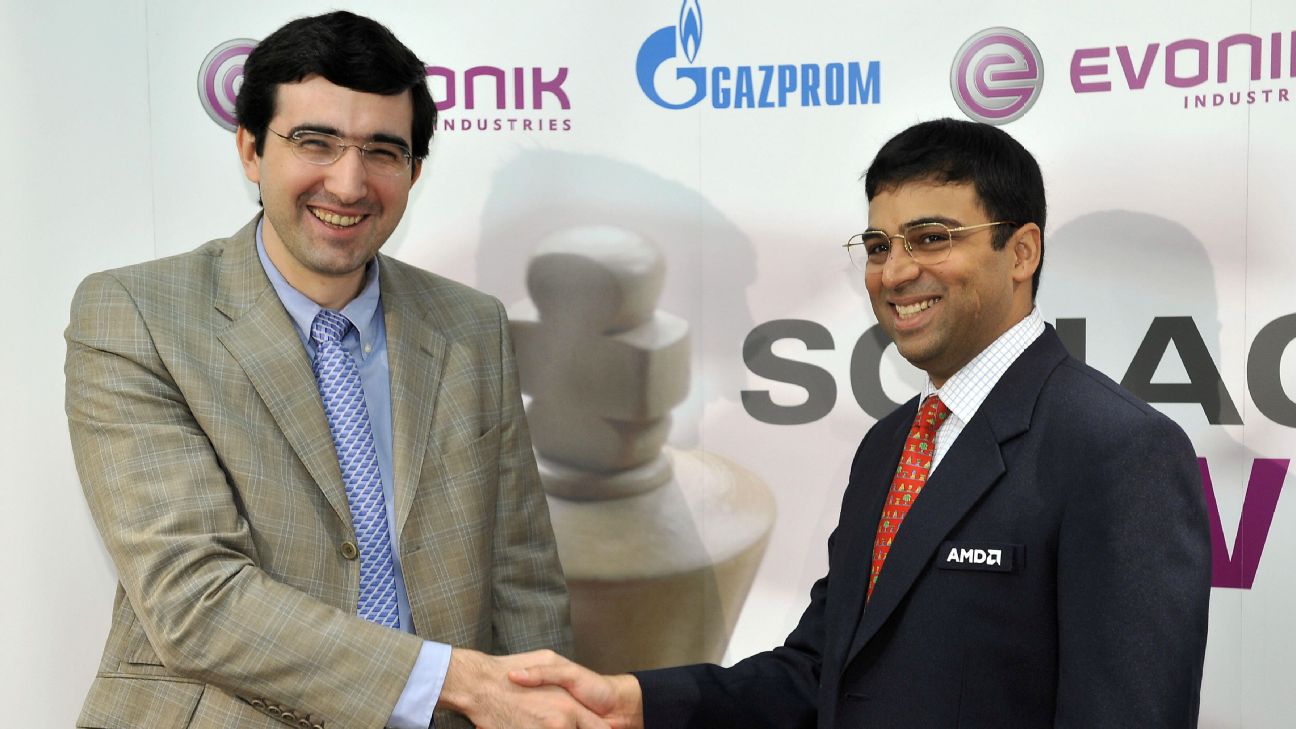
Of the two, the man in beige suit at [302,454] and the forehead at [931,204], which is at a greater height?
the forehead at [931,204]

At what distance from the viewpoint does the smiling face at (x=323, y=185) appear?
235 centimetres

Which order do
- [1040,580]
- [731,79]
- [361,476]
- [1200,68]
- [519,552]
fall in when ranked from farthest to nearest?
[731,79] → [1200,68] → [519,552] → [361,476] → [1040,580]

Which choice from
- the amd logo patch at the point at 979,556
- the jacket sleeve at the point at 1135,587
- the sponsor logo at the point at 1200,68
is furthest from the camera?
the sponsor logo at the point at 1200,68

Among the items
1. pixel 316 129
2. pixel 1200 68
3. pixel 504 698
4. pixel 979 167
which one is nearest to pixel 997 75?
pixel 1200 68

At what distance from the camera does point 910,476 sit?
84.0 inches

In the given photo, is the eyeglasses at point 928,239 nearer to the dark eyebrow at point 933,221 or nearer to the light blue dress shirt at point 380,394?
the dark eyebrow at point 933,221

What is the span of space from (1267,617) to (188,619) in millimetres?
2588

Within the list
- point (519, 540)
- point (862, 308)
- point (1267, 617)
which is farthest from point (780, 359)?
point (1267, 617)

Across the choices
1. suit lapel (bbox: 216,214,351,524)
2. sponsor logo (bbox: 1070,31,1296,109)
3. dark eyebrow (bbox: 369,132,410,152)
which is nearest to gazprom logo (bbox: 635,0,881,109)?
sponsor logo (bbox: 1070,31,1296,109)

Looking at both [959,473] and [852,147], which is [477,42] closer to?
[852,147]

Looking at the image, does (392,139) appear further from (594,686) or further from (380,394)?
(594,686)

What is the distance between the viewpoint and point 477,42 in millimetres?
3287

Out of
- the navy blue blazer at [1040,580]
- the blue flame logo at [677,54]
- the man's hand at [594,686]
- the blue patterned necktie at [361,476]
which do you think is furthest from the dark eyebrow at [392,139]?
the navy blue blazer at [1040,580]

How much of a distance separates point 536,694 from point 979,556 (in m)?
0.99
